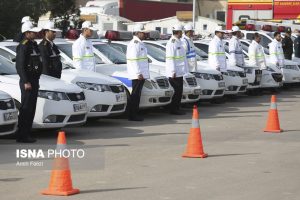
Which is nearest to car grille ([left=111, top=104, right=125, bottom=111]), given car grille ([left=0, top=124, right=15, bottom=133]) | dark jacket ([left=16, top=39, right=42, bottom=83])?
dark jacket ([left=16, top=39, right=42, bottom=83])

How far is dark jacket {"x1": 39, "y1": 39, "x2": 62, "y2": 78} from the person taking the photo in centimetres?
1424

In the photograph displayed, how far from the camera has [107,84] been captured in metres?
14.9

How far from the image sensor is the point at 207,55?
845 inches

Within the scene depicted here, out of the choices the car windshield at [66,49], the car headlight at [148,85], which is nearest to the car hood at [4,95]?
the car windshield at [66,49]

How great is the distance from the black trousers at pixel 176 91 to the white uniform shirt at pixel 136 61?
3.43 feet

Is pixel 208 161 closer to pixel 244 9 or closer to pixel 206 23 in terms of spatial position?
pixel 244 9

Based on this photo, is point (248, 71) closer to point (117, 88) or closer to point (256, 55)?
point (256, 55)

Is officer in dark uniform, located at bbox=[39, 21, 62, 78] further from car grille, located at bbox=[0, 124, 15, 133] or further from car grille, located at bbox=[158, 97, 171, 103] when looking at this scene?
car grille, located at bbox=[158, 97, 171, 103]

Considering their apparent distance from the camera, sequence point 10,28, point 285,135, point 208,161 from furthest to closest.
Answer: point 10,28 < point 285,135 < point 208,161

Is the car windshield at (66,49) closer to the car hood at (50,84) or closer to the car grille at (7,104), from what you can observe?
the car hood at (50,84)

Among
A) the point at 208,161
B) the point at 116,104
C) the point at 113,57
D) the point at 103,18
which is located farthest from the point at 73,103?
the point at 103,18

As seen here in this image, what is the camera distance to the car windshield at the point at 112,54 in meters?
17.4

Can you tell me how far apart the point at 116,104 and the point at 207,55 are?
7.01 meters

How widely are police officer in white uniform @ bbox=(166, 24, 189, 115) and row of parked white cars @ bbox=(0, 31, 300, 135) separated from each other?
0.63 ft
